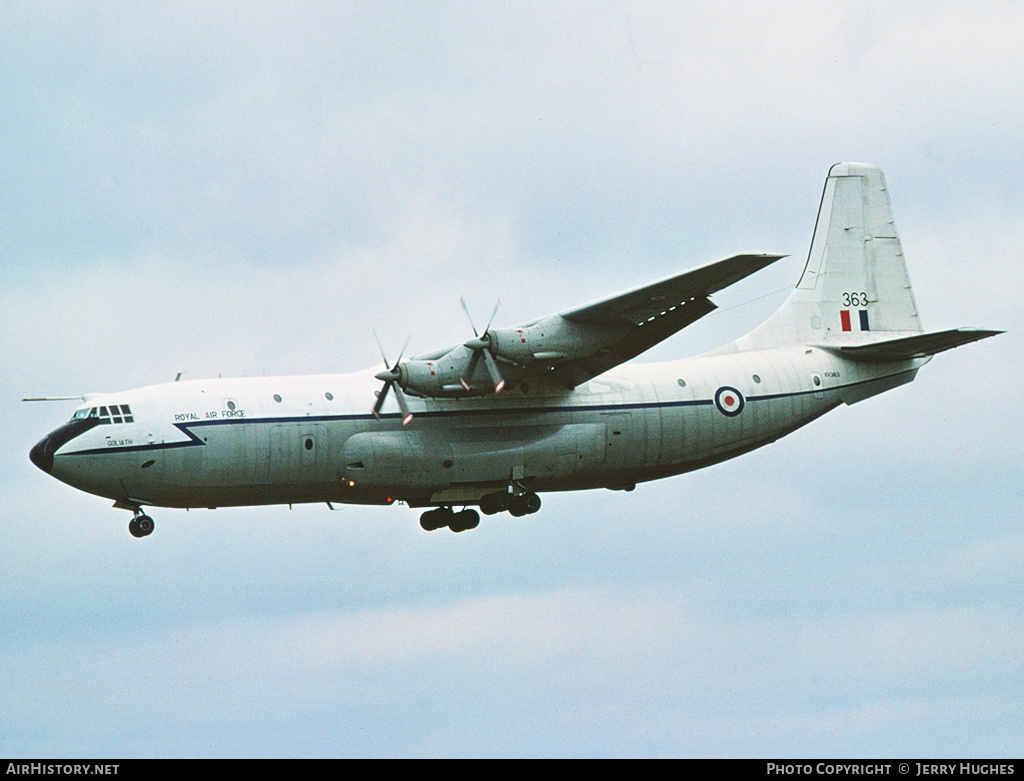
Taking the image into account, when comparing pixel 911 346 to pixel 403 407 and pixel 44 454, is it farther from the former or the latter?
pixel 44 454

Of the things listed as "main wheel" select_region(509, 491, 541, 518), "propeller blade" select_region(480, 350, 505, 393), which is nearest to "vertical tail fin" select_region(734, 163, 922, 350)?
"main wheel" select_region(509, 491, 541, 518)

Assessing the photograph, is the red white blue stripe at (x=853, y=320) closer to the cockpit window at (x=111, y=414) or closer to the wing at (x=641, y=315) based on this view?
the wing at (x=641, y=315)

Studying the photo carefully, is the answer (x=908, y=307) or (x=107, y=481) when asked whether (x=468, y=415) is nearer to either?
(x=107, y=481)

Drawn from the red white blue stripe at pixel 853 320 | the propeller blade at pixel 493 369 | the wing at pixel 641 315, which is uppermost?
the red white blue stripe at pixel 853 320

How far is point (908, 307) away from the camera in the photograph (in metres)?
46.9

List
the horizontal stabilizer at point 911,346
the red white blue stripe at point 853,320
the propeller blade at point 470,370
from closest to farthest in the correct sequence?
the propeller blade at point 470,370 < the horizontal stabilizer at point 911,346 < the red white blue stripe at point 853,320

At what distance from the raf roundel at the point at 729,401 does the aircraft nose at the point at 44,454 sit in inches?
672

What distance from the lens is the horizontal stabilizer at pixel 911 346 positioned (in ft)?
139

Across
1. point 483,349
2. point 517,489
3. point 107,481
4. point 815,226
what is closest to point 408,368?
point 483,349

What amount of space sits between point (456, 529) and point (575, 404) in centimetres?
501

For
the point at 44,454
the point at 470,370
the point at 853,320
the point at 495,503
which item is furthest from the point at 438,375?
the point at 853,320

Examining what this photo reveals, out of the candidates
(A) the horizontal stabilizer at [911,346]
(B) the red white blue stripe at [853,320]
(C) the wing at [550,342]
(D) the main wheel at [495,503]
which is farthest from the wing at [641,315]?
(B) the red white blue stripe at [853,320]

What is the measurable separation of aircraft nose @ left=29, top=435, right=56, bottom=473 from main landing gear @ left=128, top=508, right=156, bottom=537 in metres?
2.29

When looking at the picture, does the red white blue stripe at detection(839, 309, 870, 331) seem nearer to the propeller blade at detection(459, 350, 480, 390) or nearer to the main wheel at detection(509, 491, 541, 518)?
the main wheel at detection(509, 491, 541, 518)
